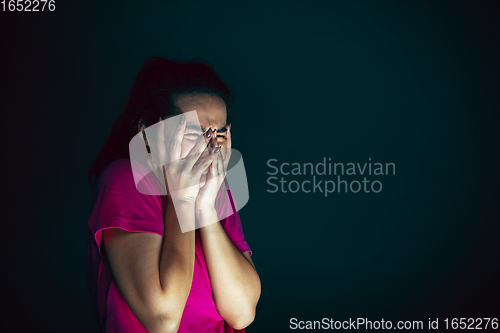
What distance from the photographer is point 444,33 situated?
2.01 m

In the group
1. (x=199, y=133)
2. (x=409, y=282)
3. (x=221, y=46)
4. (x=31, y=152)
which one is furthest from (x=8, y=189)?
(x=409, y=282)

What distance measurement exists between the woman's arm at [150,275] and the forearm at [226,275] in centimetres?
8

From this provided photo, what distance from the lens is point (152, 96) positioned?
3.07 feet

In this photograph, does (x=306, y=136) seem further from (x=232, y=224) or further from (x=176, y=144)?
(x=176, y=144)

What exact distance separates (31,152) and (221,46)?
3.44ft

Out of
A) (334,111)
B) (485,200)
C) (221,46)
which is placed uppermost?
(221,46)

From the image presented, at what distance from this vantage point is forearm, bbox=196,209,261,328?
2.53 feet

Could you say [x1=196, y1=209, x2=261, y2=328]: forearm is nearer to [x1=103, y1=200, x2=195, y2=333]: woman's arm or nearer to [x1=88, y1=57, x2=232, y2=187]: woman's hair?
[x1=103, y1=200, x2=195, y2=333]: woman's arm

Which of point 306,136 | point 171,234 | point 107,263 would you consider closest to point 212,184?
point 171,234

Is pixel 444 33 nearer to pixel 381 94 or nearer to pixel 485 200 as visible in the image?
pixel 381 94

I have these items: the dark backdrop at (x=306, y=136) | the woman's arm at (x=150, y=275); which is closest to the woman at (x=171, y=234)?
the woman's arm at (x=150, y=275)

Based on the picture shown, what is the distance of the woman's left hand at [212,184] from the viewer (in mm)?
817

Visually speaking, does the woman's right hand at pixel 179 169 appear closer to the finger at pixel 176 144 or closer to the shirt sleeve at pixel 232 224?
the finger at pixel 176 144

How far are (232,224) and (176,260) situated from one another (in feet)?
0.84
